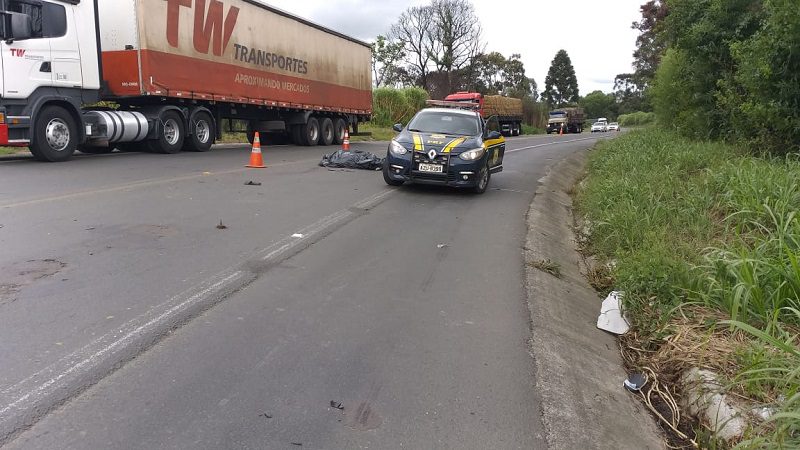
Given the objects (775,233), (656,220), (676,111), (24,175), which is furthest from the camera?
(676,111)

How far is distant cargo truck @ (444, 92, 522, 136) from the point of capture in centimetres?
3984

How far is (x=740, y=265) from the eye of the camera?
4.41 meters

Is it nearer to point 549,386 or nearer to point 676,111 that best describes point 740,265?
point 549,386

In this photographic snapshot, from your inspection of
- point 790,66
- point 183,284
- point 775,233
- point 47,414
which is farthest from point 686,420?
point 790,66

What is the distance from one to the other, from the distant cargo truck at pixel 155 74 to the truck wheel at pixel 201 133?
0.12ft

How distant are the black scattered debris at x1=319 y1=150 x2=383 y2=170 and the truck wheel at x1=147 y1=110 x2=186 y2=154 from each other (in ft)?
14.2

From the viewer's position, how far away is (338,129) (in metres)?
24.6

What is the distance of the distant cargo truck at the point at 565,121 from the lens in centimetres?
5781

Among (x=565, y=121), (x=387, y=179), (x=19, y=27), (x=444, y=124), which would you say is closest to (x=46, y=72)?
(x=19, y=27)

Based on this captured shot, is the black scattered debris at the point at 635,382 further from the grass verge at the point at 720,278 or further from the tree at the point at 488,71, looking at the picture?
the tree at the point at 488,71

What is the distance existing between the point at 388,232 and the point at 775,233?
13.3 ft

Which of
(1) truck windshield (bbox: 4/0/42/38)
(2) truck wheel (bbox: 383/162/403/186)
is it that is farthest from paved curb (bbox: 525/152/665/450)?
(1) truck windshield (bbox: 4/0/42/38)

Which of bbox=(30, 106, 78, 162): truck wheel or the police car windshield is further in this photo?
bbox=(30, 106, 78, 162): truck wheel

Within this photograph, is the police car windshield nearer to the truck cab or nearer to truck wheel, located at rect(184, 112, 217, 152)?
the truck cab
